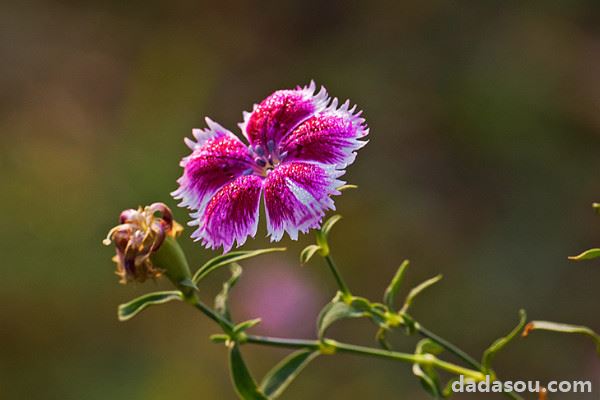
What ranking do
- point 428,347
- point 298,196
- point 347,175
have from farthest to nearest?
point 347,175
point 428,347
point 298,196

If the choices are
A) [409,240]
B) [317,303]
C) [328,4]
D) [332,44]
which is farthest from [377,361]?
[328,4]

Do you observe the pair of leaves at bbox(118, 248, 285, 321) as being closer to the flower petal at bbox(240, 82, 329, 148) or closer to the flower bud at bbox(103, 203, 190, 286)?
the flower bud at bbox(103, 203, 190, 286)

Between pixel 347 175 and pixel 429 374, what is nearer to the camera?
pixel 429 374

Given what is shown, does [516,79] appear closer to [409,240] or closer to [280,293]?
[409,240]

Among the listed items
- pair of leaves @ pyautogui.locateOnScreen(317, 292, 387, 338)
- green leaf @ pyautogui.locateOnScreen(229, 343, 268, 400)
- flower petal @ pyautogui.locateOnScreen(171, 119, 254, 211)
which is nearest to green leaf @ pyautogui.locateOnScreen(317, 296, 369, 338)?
pair of leaves @ pyautogui.locateOnScreen(317, 292, 387, 338)

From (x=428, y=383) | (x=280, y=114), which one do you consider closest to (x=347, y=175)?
(x=280, y=114)

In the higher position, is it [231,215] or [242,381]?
[231,215]

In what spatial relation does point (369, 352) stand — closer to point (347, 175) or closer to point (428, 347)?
point (428, 347)
